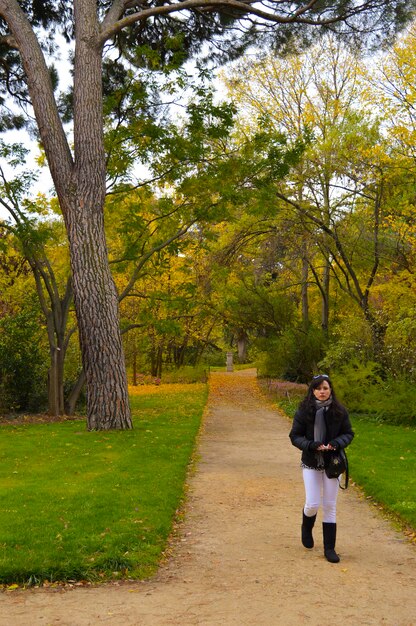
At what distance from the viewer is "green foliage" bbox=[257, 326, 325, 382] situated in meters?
24.6

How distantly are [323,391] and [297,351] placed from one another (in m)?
19.6

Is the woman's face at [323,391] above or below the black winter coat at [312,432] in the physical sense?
above

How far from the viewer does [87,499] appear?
7.53 metres

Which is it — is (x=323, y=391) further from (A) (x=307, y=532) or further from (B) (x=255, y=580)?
(B) (x=255, y=580)

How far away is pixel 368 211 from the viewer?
2081cm

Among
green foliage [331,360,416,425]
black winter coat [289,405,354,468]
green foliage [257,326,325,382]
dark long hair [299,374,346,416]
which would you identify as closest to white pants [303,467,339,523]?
black winter coat [289,405,354,468]

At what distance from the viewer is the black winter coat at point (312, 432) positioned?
5633 mm

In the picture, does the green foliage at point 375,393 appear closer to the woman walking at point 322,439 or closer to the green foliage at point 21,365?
the green foliage at point 21,365

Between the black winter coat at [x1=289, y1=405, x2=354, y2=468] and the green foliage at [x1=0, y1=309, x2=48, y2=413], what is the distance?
13.8 metres

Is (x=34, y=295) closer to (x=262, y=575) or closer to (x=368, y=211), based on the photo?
(x=368, y=211)

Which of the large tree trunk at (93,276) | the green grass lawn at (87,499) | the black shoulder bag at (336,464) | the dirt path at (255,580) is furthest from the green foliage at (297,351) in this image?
the black shoulder bag at (336,464)

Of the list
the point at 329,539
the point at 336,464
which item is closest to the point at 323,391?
the point at 336,464

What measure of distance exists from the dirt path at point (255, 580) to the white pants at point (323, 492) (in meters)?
0.45

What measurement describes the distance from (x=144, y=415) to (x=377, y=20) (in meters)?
11.8
